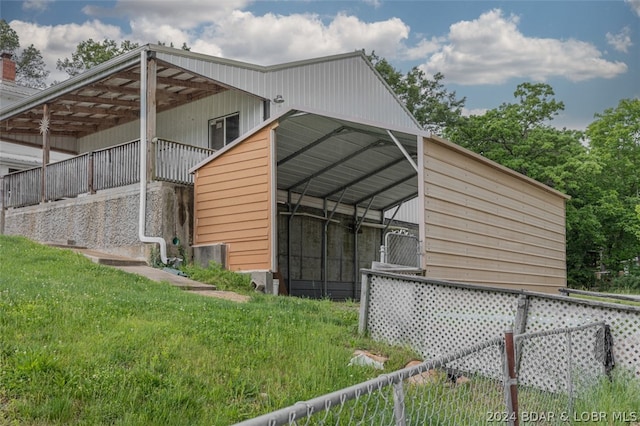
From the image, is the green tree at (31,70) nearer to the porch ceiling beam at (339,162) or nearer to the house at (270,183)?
the house at (270,183)

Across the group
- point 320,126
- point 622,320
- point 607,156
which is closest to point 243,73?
point 320,126

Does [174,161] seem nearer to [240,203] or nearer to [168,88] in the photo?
[240,203]

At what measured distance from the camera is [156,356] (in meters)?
4.68

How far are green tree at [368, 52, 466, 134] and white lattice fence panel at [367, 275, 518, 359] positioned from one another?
2657cm

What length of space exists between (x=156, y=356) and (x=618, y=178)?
1052 inches

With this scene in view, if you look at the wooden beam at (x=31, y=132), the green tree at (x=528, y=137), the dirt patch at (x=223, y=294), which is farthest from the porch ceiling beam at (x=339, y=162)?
the green tree at (x=528, y=137)

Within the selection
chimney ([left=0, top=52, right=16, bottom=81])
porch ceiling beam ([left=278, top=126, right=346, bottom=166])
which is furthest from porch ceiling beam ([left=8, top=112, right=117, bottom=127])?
porch ceiling beam ([left=278, top=126, right=346, bottom=166])

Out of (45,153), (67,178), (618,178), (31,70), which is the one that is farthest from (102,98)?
(31,70)

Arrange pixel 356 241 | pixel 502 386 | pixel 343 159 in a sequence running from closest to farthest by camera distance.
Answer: pixel 502 386, pixel 343 159, pixel 356 241

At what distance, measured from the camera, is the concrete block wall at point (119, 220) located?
41.9 feet

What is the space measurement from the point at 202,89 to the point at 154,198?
13.3 ft

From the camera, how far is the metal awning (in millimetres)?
12000

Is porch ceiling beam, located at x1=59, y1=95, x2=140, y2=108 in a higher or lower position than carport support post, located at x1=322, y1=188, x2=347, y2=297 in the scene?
higher

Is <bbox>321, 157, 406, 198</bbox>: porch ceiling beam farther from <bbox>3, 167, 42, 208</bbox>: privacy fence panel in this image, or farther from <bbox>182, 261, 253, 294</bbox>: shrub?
<bbox>3, 167, 42, 208</bbox>: privacy fence panel
